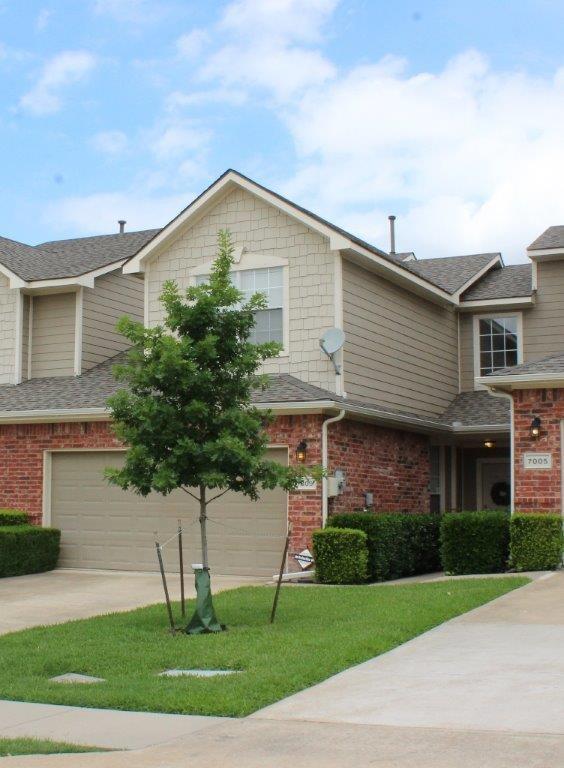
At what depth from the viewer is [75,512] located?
19.2m

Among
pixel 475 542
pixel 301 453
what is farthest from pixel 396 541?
pixel 301 453

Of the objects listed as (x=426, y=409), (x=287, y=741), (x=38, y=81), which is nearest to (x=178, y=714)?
(x=287, y=741)

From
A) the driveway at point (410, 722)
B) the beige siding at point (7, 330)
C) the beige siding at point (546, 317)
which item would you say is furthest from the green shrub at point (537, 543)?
the beige siding at point (7, 330)

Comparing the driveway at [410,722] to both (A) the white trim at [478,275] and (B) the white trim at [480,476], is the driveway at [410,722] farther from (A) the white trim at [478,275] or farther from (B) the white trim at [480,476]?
(A) the white trim at [478,275]

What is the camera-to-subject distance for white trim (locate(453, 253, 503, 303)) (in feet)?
73.7

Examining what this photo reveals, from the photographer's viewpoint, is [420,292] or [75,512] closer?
[75,512]

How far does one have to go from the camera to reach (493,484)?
2289 centimetres

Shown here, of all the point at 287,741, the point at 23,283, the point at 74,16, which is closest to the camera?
the point at 287,741

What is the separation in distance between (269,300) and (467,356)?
20.0 ft

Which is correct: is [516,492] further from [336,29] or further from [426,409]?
[336,29]

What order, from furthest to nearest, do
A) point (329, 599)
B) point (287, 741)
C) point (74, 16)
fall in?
point (74, 16) → point (329, 599) → point (287, 741)

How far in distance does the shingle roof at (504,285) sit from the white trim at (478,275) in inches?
4.5

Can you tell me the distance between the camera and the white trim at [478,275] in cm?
2245

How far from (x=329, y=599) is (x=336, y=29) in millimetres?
7288
